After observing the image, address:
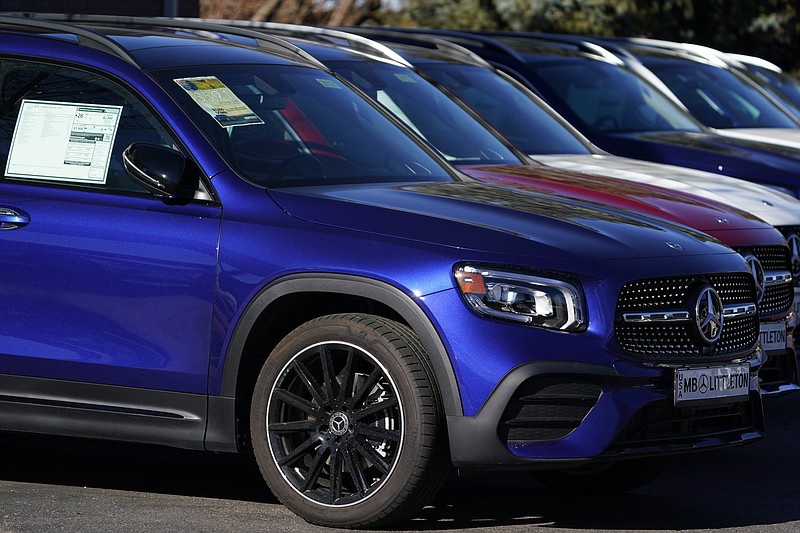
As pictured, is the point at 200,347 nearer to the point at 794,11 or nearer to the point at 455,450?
the point at 455,450

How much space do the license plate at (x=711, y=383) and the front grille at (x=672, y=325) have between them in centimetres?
5

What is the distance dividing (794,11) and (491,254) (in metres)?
21.2

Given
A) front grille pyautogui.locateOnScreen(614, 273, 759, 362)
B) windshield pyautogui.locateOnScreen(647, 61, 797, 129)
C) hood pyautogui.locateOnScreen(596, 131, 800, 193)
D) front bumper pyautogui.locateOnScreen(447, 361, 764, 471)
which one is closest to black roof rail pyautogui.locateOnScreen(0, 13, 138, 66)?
front bumper pyautogui.locateOnScreen(447, 361, 764, 471)

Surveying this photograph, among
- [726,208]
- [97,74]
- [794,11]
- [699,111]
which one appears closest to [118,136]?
[97,74]

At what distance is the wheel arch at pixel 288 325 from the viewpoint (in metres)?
5.11

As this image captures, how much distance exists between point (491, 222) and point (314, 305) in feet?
A: 2.26

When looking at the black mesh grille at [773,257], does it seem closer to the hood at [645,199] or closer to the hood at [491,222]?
the hood at [645,199]

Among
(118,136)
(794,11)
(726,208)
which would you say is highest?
(118,136)

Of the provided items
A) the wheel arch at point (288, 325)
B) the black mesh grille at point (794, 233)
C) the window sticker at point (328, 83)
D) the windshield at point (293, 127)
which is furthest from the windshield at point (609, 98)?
the wheel arch at point (288, 325)

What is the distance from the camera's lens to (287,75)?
21.1ft

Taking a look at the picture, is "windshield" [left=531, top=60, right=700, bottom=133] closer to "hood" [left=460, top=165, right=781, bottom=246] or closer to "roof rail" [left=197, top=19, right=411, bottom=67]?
"roof rail" [left=197, top=19, right=411, bottom=67]

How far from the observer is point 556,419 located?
5105mm

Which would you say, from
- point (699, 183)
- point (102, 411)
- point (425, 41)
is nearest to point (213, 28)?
point (102, 411)

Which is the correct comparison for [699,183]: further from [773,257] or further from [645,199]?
[645,199]
